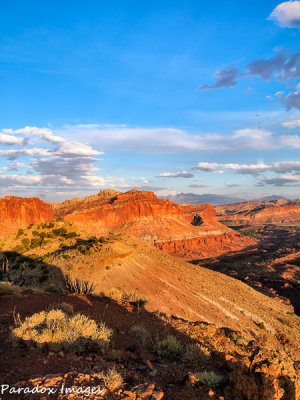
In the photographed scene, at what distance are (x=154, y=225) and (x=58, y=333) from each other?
71.0 meters

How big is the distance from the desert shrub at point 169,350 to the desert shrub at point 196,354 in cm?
25

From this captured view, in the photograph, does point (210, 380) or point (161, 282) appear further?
point (161, 282)

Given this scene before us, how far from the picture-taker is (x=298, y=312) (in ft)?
87.8

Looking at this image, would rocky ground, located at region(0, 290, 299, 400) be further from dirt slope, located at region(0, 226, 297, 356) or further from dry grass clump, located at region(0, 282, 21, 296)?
dirt slope, located at region(0, 226, 297, 356)

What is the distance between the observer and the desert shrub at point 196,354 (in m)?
6.99

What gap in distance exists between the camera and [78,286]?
16609 millimetres

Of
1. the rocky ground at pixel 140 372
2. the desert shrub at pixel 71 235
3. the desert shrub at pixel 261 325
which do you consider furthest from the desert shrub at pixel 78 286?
the desert shrub at pixel 261 325

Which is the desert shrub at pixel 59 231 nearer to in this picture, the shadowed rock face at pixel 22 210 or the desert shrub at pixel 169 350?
the shadowed rock face at pixel 22 210

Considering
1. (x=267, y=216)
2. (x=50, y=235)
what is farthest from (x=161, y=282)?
(x=267, y=216)

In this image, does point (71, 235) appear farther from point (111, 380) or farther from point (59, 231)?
point (111, 380)

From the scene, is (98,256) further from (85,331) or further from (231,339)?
(85,331)

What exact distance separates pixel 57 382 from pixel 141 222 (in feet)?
237

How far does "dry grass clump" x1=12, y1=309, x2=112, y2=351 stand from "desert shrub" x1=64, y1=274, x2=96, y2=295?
748 cm

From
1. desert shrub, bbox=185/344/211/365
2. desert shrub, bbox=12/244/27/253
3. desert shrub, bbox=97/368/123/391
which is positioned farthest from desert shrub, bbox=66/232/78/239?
desert shrub, bbox=97/368/123/391
